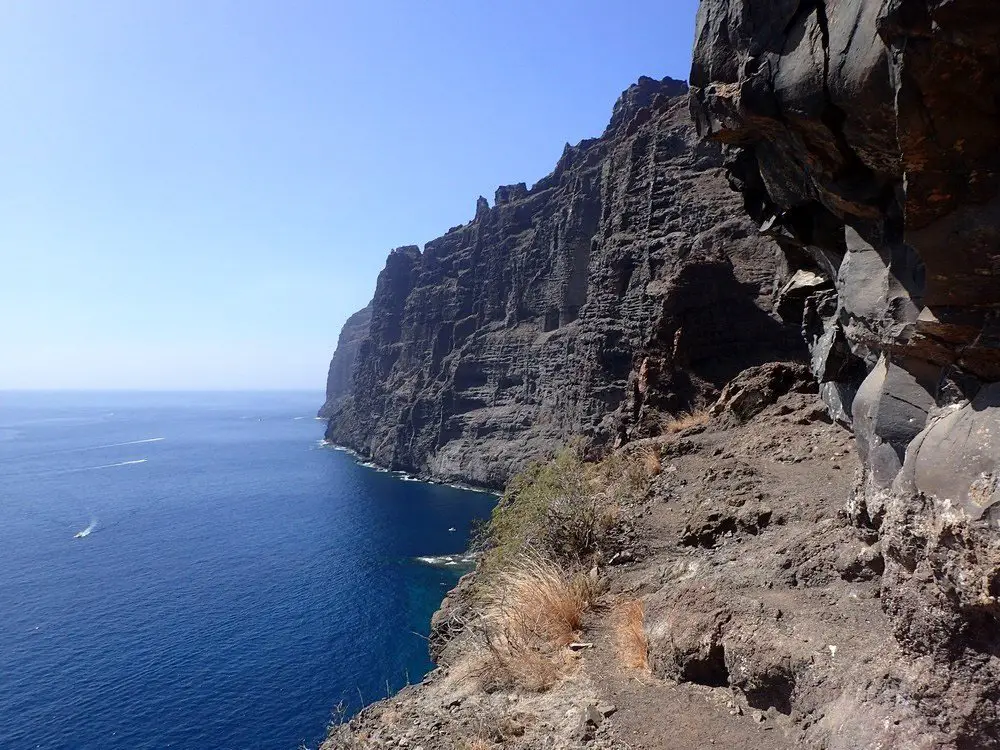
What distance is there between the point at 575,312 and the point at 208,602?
59.5 metres

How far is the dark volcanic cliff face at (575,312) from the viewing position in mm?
27078

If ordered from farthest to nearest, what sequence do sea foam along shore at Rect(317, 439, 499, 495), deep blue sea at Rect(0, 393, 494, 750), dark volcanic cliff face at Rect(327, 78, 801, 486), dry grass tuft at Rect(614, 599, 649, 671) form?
sea foam along shore at Rect(317, 439, 499, 495) < deep blue sea at Rect(0, 393, 494, 750) < dark volcanic cliff face at Rect(327, 78, 801, 486) < dry grass tuft at Rect(614, 599, 649, 671)

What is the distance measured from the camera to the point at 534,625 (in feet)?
25.6

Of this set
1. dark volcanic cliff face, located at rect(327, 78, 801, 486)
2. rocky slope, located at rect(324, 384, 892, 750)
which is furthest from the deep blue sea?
rocky slope, located at rect(324, 384, 892, 750)

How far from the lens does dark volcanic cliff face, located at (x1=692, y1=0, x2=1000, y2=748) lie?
3578 mm

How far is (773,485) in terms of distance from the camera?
30.5 ft

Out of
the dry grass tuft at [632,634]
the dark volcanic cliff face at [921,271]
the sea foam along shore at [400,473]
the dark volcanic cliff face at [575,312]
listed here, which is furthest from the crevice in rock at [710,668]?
the sea foam along shore at [400,473]

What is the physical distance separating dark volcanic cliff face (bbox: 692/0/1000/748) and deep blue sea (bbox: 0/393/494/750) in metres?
29.1

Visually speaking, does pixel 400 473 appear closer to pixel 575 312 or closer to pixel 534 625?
pixel 575 312

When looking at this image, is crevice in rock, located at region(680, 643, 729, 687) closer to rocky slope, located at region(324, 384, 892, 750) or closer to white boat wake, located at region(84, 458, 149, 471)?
rocky slope, located at region(324, 384, 892, 750)

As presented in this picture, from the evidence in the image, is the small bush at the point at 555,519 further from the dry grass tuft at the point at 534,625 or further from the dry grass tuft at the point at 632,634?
the dry grass tuft at the point at 632,634

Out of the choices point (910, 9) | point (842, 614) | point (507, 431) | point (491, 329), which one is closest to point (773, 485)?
point (842, 614)

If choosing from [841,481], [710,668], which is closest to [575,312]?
[841,481]

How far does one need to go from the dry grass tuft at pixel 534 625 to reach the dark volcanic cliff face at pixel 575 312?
14.2 meters
